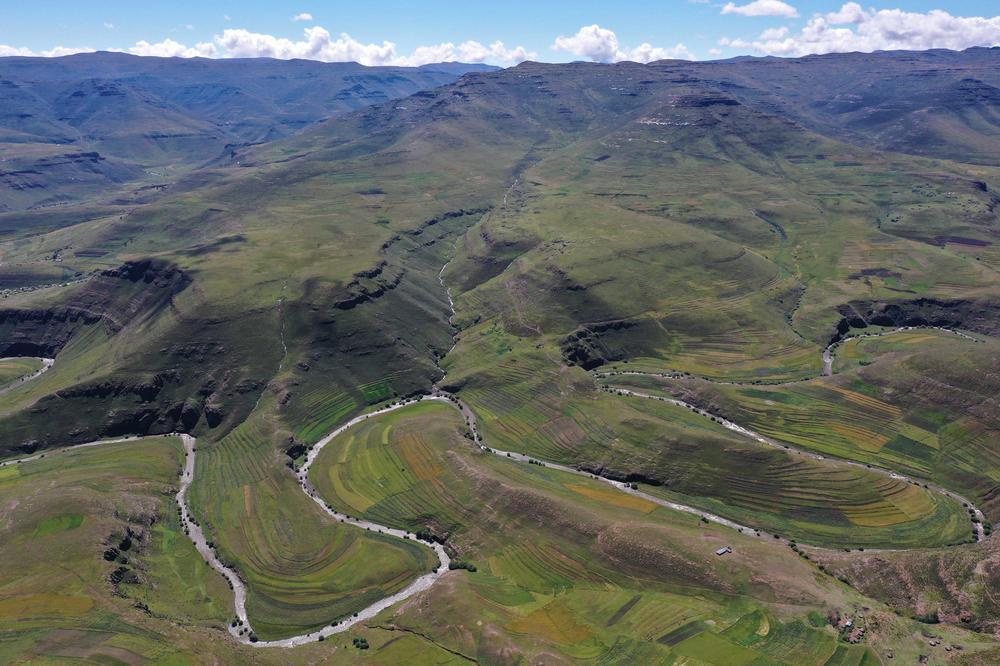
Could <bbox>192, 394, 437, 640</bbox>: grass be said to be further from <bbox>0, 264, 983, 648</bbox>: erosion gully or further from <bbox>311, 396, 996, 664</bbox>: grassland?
<bbox>311, 396, 996, 664</bbox>: grassland

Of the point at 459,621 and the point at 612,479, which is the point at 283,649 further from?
the point at 612,479

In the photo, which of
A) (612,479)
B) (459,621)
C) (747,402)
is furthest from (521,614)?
(747,402)

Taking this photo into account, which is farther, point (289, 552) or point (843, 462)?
point (843, 462)

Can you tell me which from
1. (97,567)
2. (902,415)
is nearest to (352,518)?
(97,567)

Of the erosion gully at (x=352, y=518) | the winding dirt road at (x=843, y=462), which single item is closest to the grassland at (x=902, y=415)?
the winding dirt road at (x=843, y=462)

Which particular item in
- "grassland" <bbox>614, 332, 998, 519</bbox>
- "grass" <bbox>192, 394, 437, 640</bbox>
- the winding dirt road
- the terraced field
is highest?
"grassland" <bbox>614, 332, 998, 519</bbox>

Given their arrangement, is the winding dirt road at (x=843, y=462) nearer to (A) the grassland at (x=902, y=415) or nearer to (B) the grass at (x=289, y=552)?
(A) the grassland at (x=902, y=415)

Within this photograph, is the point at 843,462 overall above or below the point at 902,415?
below

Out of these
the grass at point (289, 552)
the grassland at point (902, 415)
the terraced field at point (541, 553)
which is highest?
the grassland at point (902, 415)

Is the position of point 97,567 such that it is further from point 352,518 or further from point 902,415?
point 902,415

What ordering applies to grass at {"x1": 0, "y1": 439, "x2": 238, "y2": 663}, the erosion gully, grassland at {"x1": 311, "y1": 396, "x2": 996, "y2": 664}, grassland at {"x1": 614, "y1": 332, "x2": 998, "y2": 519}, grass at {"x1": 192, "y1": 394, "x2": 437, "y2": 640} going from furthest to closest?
grassland at {"x1": 614, "y1": 332, "x2": 998, "y2": 519} < grass at {"x1": 192, "y1": 394, "x2": 437, "y2": 640} < the erosion gully < grass at {"x1": 0, "y1": 439, "x2": 238, "y2": 663} < grassland at {"x1": 311, "y1": 396, "x2": 996, "y2": 664}

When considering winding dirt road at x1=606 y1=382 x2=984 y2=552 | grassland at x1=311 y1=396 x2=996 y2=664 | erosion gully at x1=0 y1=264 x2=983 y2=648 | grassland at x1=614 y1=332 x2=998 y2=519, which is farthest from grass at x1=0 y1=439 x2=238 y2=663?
grassland at x1=614 y1=332 x2=998 y2=519
